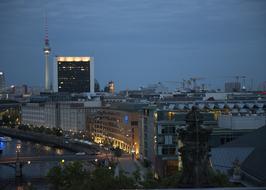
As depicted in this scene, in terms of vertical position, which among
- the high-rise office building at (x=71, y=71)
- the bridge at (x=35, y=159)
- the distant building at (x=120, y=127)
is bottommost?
the bridge at (x=35, y=159)

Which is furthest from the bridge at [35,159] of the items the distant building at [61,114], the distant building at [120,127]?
the distant building at [61,114]

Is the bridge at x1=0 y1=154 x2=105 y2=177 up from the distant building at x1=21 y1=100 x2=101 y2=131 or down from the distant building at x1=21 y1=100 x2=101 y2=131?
down

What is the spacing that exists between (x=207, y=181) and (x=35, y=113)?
6447cm

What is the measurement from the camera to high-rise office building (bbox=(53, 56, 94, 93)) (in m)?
95.5

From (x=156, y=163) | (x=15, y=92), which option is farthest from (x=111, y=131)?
(x=15, y=92)

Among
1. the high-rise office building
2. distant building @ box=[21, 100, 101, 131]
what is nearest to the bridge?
distant building @ box=[21, 100, 101, 131]

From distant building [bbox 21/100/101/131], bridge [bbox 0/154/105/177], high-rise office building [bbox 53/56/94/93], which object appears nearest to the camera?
bridge [bbox 0/154/105/177]

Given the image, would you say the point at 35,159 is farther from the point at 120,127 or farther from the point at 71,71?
the point at 71,71

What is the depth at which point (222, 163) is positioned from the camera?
12891 mm

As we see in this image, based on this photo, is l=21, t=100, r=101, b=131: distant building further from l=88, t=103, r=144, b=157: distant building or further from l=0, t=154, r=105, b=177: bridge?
l=0, t=154, r=105, b=177: bridge

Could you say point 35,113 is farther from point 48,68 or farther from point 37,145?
point 48,68

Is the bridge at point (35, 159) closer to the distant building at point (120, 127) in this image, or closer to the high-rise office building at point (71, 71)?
the distant building at point (120, 127)

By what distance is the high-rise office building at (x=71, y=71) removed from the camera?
95.5 m

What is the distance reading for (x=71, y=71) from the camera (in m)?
95.8
